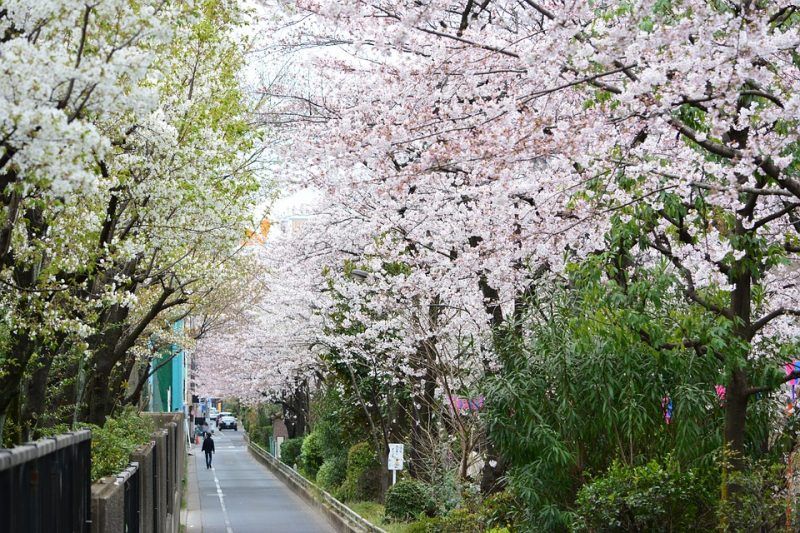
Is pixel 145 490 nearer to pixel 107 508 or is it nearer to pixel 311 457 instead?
pixel 107 508

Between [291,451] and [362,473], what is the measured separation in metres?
17.6

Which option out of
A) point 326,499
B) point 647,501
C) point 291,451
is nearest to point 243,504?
point 326,499

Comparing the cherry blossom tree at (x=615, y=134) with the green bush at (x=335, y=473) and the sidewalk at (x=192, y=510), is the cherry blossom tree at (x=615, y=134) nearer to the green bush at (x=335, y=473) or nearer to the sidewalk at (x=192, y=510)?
the sidewalk at (x=192, y=510)

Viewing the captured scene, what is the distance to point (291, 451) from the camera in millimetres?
44188

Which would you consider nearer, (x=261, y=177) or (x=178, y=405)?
(x=261, y=177)

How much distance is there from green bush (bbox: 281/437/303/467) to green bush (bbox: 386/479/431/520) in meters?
22.6

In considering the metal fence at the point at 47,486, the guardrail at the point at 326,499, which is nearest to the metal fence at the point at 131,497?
the metal fence at the point at 47,486

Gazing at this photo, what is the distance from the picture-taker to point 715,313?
31.7ft

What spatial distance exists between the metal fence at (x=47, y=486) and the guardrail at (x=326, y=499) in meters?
13.6

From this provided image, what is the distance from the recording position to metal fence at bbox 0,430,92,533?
3.77 m

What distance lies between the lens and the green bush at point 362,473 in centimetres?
2695

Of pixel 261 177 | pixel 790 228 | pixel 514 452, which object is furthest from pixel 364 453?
pixel 790 228

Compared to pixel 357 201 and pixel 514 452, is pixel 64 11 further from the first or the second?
pixel 357 201

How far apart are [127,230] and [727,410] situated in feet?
22.0
